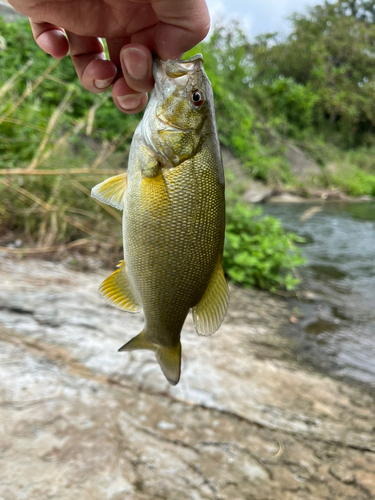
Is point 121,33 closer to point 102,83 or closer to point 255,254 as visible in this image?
point 102,83

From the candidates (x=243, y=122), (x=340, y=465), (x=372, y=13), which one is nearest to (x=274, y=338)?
(x=340, y=465)

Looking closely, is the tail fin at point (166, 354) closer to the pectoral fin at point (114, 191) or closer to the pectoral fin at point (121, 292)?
the pectoral fin at point (121, 292)

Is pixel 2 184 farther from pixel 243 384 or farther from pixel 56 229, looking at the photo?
pixel 243 384

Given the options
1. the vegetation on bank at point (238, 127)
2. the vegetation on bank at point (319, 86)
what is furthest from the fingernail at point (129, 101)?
the vegetation on bank at point (319, 86)

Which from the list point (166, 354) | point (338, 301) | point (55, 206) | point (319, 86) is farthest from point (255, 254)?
point (319, 86)

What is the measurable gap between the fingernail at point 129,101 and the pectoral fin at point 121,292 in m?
0.82

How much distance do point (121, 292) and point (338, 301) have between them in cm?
470

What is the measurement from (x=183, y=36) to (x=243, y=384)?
2.37 metres

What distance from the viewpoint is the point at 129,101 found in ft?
5.82

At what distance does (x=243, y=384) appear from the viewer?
283 centimetres

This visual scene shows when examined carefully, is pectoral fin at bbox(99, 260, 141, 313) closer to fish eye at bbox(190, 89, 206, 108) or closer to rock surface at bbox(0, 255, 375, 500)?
fish eye at bbox(190, 89, 206, 108)

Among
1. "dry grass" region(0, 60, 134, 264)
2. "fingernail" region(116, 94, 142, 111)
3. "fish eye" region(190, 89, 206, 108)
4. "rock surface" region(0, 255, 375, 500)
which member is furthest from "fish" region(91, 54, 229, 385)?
"dry grass" region(0, 60, 134, 264)

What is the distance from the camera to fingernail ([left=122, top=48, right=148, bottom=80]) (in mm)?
1508

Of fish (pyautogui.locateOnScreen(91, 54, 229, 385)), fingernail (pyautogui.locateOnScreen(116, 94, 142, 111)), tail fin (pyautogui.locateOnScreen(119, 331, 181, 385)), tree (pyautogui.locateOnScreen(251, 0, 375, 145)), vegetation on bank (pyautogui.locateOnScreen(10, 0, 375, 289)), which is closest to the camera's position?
fish (pyautogui.locateOnScreen(91, 54, 229, 385))
